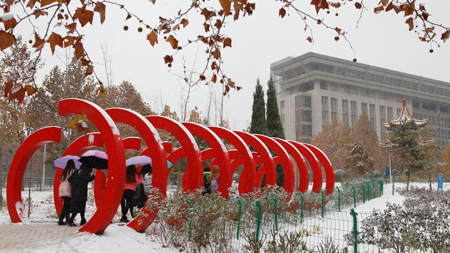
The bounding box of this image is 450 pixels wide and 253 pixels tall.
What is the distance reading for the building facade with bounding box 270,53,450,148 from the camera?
6128cm

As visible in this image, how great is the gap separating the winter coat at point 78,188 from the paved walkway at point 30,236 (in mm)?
466

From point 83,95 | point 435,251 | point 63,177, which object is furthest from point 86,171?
point 83,95

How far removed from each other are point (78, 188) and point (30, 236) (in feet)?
4.35

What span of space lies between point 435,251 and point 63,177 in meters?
7.40

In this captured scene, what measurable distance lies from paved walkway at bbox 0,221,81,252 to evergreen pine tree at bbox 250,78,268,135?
42.4ft

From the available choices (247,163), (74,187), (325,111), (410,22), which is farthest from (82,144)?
(325,111)

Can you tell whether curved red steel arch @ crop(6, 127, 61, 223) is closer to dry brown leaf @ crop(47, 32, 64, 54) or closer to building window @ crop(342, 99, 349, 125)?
dry brown leaf @ crop(47, 32, 64, 54)

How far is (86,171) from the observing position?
316 inches

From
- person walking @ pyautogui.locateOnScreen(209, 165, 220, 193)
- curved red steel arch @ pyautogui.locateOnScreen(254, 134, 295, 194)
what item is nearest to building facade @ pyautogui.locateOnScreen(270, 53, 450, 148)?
curved red steel arch @ pyautogui.locateOnScreen(254, 134, 295, 194)

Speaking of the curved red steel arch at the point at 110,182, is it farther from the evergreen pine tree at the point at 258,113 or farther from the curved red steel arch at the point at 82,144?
the evergreen pine tree at the point at 258,113

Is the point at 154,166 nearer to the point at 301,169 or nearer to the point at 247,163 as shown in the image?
the point at 247,163

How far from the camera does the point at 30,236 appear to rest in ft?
22.2

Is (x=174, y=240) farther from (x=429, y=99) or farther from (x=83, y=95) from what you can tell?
(x=429, y=99)

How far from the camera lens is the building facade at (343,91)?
61.3 metres
